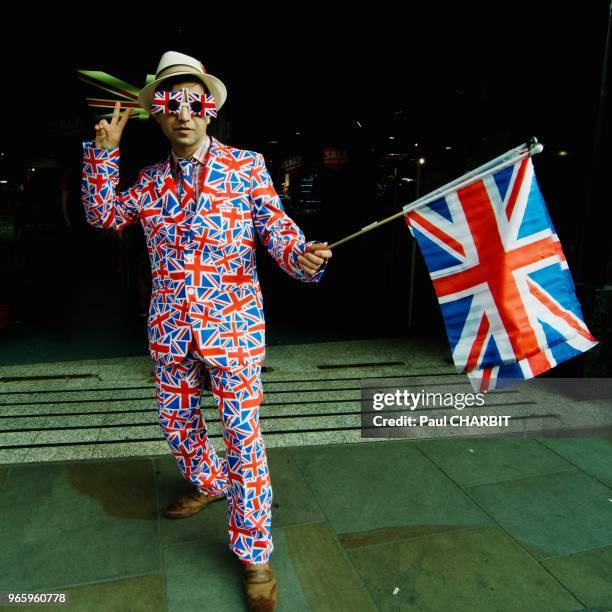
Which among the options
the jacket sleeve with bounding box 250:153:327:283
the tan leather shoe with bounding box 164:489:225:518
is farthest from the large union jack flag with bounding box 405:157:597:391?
the tan leather shoe with bounding box 164:489:225:518

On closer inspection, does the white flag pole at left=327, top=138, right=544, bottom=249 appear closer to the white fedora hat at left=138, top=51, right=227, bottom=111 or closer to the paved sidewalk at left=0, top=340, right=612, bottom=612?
the white fedora hat at left=138, top=51, right=227, bottom=111

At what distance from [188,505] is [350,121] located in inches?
401

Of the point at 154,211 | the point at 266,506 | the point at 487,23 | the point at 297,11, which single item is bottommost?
the point at 266,506

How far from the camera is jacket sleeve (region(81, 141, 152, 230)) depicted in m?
2.38

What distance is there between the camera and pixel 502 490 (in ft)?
10.3

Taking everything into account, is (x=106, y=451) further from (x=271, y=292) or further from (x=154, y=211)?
(x=271, y=292)

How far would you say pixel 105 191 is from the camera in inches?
94.0

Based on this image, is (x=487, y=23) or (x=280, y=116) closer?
(x=487, y=23)

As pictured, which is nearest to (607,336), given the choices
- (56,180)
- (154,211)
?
(154,211)

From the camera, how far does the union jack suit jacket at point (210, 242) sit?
7.57ft

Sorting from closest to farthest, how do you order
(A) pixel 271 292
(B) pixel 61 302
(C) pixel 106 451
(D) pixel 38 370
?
(C) pixel 106 451, (D) pixel 38 370, (B) pixel 61 302, (A) pixel 271 292

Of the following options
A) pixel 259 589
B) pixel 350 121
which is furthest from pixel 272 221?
pixel 350 121

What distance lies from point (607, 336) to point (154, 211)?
144 inches

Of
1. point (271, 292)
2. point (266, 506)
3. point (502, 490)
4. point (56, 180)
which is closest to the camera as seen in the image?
point (266, 506)
